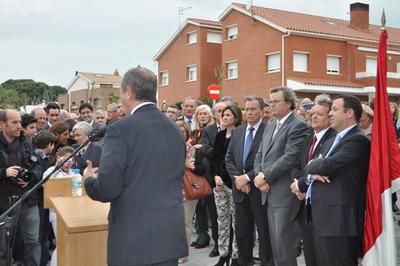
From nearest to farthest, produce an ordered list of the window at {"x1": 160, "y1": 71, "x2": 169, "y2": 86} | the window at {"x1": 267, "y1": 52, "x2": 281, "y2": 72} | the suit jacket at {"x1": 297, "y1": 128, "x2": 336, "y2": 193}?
the suit jacket at {"x1": 297, "y1": 128, "x2": 336, "y2": 193} → the window at {"x1": 267, "y1": 52, "x2": 281, "y2": 72} → the window at {"x1": 160, "y1": 71, "x2": 169, "y2": 86}

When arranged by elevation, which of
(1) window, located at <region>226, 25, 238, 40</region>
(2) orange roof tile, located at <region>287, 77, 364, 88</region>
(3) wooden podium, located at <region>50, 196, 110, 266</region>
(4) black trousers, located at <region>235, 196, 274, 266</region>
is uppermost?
(1) window, located at <region>226, 25, 238, 40</region>

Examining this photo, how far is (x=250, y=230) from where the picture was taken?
19.5 feet

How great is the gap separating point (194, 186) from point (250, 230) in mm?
897

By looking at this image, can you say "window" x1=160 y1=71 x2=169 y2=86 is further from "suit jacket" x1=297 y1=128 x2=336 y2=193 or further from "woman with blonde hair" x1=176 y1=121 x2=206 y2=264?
"suit jacket" x1=297 y1=128 x2=336 y2=193

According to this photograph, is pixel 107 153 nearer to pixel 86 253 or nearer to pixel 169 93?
pixel 86 253

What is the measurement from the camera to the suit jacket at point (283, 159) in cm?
520

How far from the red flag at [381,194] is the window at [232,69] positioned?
90.0 feet

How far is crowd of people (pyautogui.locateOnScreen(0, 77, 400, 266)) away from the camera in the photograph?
4.28 m

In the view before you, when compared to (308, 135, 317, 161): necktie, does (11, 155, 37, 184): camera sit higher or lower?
lower

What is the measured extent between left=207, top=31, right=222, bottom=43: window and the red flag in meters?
A: 30.2

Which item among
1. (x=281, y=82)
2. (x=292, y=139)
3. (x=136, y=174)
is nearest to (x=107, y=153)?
(x=136, y=174)

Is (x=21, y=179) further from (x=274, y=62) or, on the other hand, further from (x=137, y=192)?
(x=274, y=62)

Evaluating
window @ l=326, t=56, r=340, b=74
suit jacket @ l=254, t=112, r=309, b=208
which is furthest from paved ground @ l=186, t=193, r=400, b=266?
window @ l=326, t=56, r=340, b=74

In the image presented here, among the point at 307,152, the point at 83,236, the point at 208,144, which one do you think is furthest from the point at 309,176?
the point at 208,144
